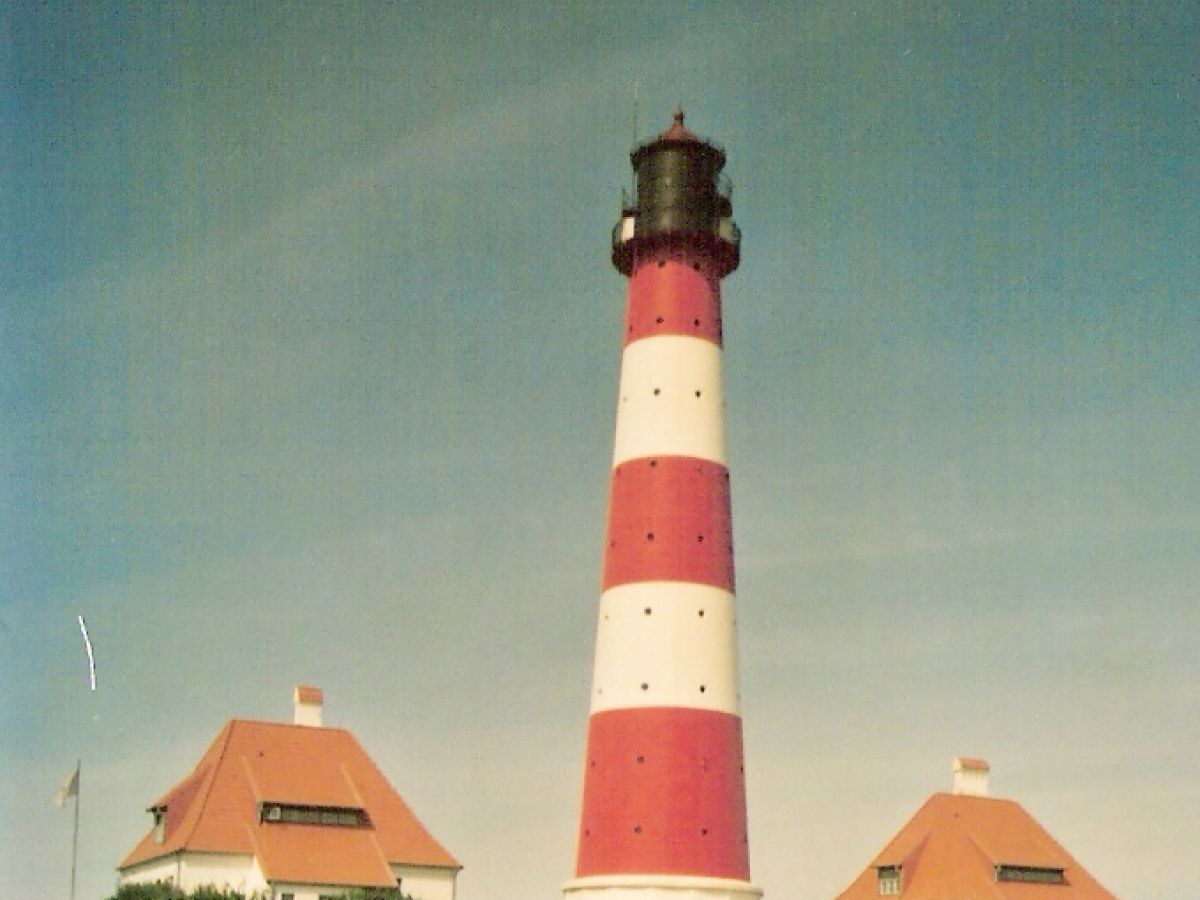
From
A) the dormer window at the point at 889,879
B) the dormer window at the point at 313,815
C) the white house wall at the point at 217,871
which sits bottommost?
the white house wall at the point at 217,871

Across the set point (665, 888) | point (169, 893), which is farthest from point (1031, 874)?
point (169, 893)

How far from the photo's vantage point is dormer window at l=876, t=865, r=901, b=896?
54.0 m

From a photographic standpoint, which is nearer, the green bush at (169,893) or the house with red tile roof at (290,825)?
the green bush at (169,893)

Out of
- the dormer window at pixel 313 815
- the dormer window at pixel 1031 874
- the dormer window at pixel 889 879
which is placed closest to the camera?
the dormer window at pixel 313 815

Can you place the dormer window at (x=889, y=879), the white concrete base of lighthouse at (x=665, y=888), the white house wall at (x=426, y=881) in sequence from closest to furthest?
1. the white concrete base of lighthouse at (x=665, y=888)
2. the white house wall at (x=426, y=881)
3. the dormer window at (x=889, y=879)

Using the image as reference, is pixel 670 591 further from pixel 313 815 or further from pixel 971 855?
pixel 971 855

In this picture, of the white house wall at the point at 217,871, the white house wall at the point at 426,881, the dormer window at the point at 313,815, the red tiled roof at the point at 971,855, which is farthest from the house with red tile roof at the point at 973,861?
the white house wall at the point at 217,871

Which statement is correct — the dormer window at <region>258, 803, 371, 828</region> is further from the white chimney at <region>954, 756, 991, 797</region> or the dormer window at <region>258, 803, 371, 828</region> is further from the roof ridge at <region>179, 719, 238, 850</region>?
the white chimney at <region>954, 756, 991, 797</region>

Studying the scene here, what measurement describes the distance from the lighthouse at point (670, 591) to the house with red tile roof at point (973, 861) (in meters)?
14.6

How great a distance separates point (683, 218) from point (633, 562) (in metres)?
9.58

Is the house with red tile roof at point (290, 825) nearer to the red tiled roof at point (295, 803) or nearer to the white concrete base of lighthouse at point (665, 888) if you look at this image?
the red tiled roof at point (295, 803)

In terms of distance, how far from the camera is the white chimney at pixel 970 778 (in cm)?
5806

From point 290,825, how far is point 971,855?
22111mm

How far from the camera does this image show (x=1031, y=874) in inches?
2151
